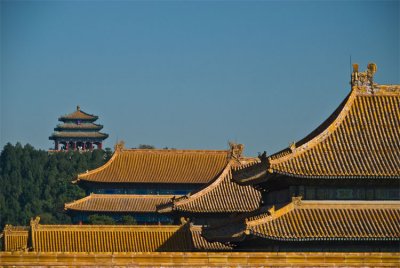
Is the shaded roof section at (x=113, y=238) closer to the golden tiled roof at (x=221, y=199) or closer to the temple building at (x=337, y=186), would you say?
the golden tiled roof at (x=221, y=199)

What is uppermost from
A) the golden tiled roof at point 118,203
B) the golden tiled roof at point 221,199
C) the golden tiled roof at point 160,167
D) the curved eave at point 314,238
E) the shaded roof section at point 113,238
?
the golden tiled roof at point 160,167

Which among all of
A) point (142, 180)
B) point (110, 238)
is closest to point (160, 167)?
point (142, 180)

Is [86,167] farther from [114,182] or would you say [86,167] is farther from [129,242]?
[129,242]

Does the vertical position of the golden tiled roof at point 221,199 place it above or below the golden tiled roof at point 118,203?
below

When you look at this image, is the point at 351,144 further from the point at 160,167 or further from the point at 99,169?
the point at 99,169

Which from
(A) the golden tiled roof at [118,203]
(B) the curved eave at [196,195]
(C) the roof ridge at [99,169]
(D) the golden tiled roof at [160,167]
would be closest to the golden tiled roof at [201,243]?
(B) the curved eave at [196,195]

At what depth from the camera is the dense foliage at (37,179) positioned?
6201 inches

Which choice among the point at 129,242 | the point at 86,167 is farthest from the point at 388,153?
the point at 86,167

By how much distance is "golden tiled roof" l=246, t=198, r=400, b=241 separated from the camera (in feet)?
170

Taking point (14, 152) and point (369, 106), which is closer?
point (369, 106)

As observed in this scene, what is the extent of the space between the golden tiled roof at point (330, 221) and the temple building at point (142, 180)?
1853 inches

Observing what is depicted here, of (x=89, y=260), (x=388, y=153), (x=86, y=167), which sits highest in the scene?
(x=86, y=167)

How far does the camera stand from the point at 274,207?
53656mm

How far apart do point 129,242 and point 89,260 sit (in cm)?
2939
